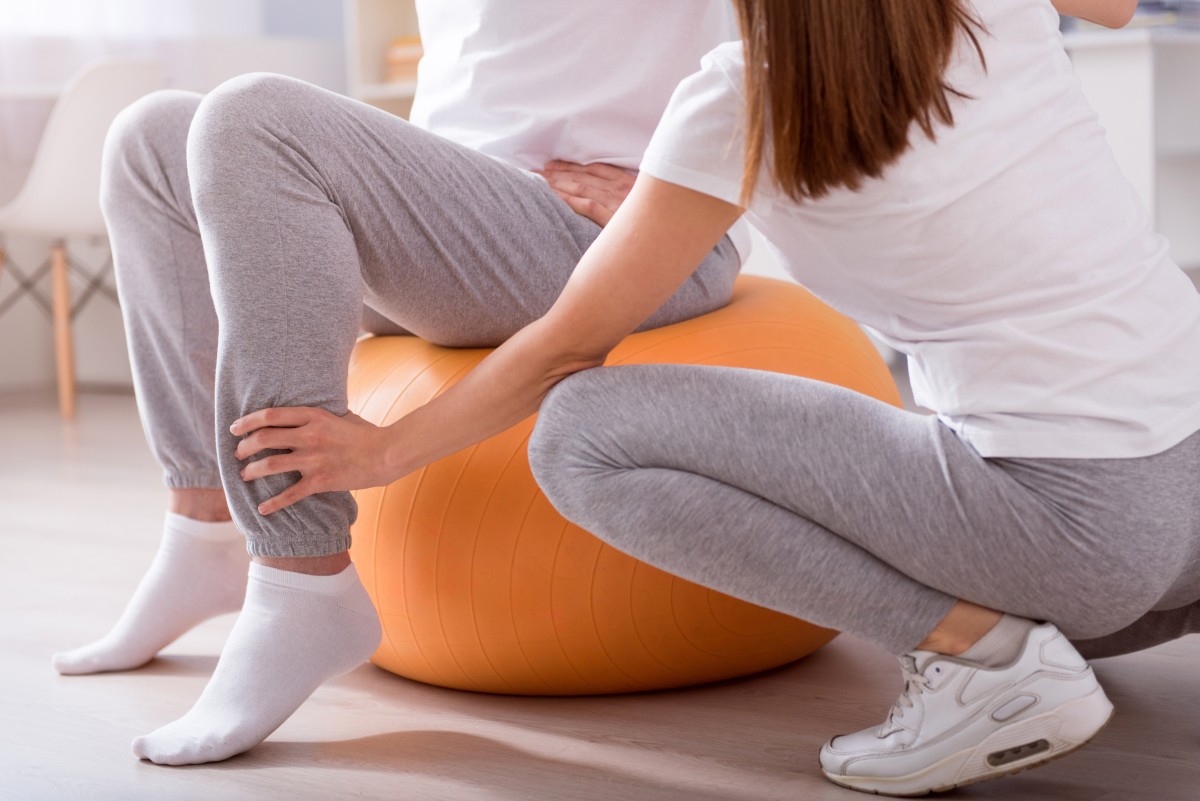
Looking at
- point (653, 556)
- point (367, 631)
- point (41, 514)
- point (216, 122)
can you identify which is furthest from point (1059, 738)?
point (41, 514)

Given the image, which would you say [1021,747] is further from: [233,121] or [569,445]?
[233,121]

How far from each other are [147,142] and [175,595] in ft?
1.53

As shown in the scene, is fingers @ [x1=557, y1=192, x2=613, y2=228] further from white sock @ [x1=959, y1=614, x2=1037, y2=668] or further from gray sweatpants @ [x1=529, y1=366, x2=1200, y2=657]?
white sock @ [x1=959, y1=614, x2=1037, y2=668]

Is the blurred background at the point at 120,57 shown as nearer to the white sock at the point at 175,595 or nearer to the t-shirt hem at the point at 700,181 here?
the white sock at the point at 175,595

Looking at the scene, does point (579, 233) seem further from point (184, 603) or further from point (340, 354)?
point (184, 603)

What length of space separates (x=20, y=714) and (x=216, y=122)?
634 mm

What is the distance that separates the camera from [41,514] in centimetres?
237

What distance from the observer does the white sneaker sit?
1.00 metres

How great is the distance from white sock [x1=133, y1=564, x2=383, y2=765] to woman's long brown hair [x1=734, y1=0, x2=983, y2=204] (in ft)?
1.67

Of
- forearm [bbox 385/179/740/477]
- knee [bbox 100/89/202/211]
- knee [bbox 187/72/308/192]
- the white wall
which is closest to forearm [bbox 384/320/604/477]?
forearm [bbox 385/179/740/477]

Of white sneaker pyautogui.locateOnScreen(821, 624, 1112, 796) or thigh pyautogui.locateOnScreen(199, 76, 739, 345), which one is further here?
thigh pyautogui.locateOnScreen(199, 76, 739, 345)

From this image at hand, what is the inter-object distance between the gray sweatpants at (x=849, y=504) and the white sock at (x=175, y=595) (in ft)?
1.75

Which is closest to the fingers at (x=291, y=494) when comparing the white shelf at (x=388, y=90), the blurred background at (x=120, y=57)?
the blurred background at (x=120, y=57)

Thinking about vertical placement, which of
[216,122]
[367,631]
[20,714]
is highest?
[216,122]
